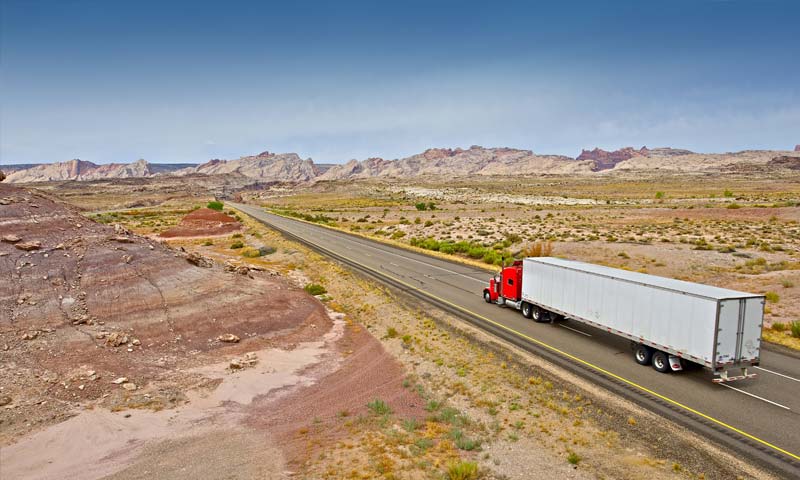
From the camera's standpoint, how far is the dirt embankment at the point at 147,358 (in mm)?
13689

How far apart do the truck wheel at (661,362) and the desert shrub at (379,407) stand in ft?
34.2

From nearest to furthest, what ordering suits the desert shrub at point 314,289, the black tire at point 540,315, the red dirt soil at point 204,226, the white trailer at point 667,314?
the white trailer at point 667,314 < the black tire at point 540,315 < the desert shrub at point 314,289 < the red dirt soil at point 204,226

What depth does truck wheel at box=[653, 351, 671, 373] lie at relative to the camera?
17666 mm

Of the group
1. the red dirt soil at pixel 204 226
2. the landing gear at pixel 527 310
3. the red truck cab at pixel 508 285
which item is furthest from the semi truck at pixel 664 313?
the red dirt soil at pixel 204 226

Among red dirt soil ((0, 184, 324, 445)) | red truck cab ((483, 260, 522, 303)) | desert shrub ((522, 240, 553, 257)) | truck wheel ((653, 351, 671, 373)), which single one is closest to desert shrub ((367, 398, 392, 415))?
red dirt soil ((0, 184, 324, 445))

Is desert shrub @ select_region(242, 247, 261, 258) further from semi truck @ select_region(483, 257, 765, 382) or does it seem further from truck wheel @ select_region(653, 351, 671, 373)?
truck wheel @ select_region(653, 351, 671, 373)

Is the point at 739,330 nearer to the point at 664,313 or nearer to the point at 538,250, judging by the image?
the point at 664,313

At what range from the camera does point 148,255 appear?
1179 inches

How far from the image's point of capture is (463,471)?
11547mm

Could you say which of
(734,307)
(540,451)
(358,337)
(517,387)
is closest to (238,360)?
(358,337)

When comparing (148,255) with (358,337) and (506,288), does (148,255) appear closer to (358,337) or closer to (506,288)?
(358,337)

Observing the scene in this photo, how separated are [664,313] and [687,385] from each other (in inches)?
101

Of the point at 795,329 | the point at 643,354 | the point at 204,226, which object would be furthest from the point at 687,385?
the point at 204,226

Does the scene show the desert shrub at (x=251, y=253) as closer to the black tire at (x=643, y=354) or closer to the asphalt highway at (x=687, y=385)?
the asphalt highway at (x=687, y=385)
